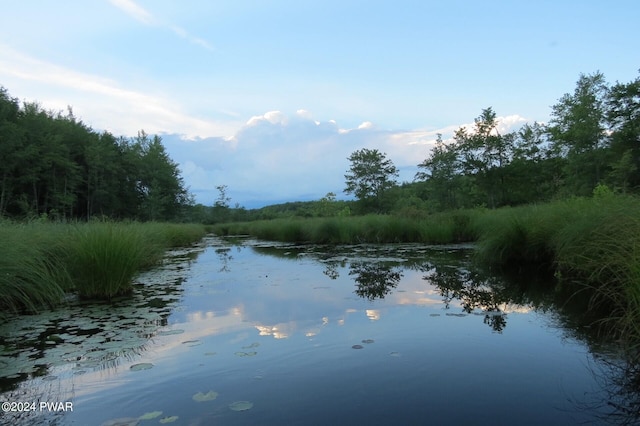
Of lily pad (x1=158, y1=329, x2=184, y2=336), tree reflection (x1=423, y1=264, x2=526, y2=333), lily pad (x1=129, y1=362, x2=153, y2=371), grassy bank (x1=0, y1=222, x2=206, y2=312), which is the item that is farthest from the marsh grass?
tree reflection (x1=423, y1=264, x2=526, y2=333)

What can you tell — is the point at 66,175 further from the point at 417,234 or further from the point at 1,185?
the point at 417,234

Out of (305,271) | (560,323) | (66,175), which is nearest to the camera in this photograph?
(560,323)

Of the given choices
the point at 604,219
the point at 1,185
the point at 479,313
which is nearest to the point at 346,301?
the point at 479,313

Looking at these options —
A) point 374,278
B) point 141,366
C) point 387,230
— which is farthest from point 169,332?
point 387,230

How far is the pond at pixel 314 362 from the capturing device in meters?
3.12

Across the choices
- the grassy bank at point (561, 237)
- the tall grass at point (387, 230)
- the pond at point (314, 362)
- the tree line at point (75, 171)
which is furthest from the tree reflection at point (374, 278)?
the tree line at point (75, 171)

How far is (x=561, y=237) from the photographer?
298 inches

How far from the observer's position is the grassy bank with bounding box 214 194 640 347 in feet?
13.8

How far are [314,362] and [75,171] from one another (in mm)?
35348

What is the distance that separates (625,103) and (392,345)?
34.0m

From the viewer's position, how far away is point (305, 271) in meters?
10.9

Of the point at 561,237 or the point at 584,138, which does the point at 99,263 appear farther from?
the point at 584,138

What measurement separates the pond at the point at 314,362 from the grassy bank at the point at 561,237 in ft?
2.11

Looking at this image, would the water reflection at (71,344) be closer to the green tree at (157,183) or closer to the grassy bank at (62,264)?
the grassy bank at (62,264)
